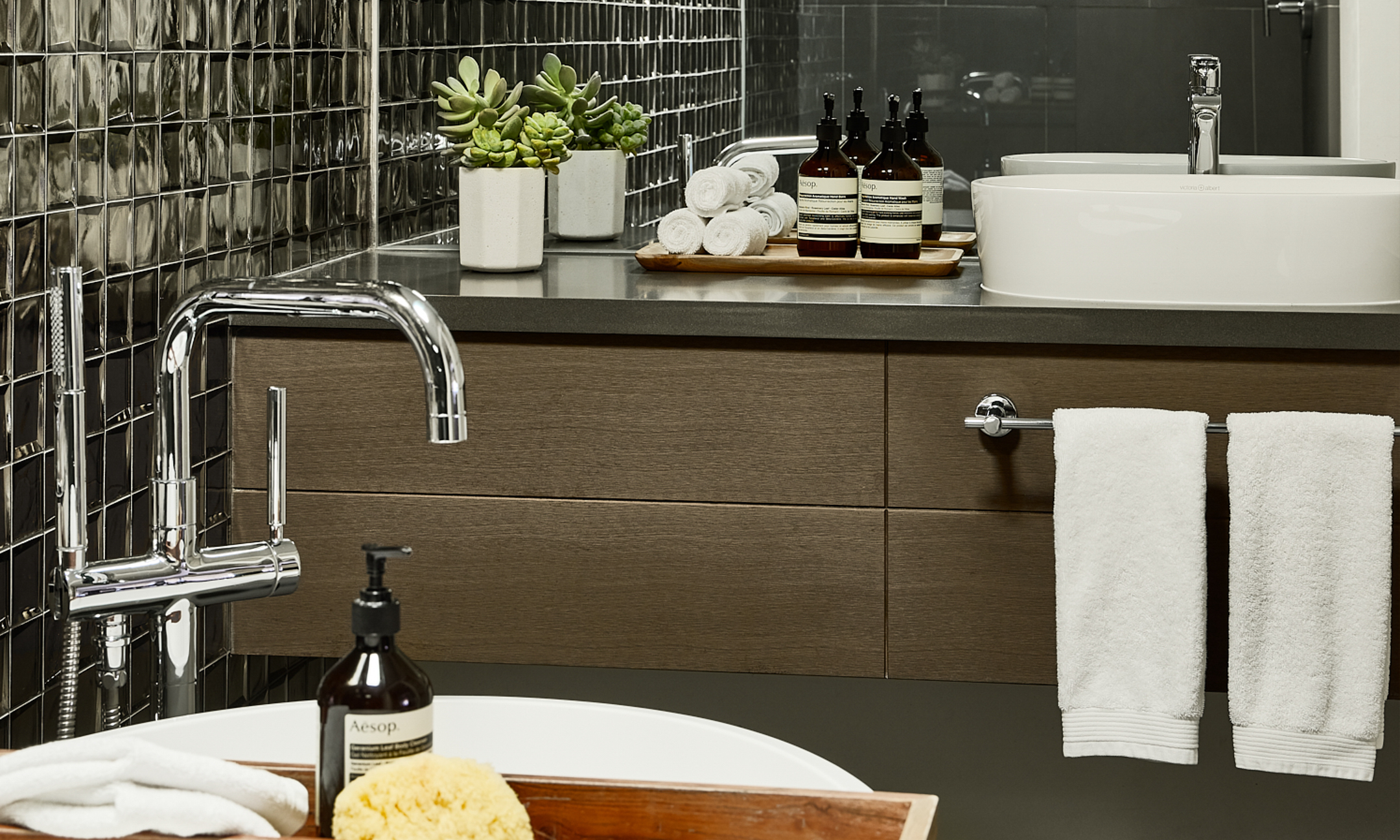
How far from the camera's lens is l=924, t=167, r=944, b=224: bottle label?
2031 millimetres

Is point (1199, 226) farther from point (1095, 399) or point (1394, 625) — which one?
point (1394, 625)

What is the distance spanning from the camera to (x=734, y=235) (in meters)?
2.00

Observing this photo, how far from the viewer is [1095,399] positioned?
1659 mm

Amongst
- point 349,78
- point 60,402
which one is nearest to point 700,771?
point 60,402

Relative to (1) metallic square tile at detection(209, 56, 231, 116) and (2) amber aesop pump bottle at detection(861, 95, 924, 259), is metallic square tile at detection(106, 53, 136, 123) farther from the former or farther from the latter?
(2) amber aesop pump bottle at detection(861, 95, 924, 259)

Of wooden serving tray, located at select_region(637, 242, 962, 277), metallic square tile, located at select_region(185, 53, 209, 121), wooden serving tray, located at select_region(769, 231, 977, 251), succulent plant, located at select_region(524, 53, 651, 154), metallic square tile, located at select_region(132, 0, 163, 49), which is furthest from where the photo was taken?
succulent plant, located at select_region(524, 53, 651, 154)

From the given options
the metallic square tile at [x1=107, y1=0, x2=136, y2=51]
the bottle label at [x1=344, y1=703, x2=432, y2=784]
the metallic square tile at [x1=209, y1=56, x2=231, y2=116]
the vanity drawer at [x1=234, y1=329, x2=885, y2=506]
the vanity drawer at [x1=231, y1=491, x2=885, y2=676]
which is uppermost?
the metallic square tile at [x1=107, y1=0, x2=136, y2=51]

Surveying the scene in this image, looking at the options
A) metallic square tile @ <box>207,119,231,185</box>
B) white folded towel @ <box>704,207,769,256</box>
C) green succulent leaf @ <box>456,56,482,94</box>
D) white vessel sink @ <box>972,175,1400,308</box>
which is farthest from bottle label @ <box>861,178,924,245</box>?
metallic square tile @ <box>207,119,231,185</box>

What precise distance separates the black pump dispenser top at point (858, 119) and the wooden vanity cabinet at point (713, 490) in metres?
0.43

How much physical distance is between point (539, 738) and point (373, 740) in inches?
13.8

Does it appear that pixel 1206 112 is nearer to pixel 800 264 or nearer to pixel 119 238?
pixel 800 264

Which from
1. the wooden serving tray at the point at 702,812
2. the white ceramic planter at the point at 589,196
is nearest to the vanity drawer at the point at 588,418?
the white ceramic planter at the point at 589,196

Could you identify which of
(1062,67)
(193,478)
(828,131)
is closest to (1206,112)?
(1062,67)

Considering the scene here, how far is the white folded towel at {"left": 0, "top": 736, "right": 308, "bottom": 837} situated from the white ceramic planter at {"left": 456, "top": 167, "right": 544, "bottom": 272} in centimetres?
123
